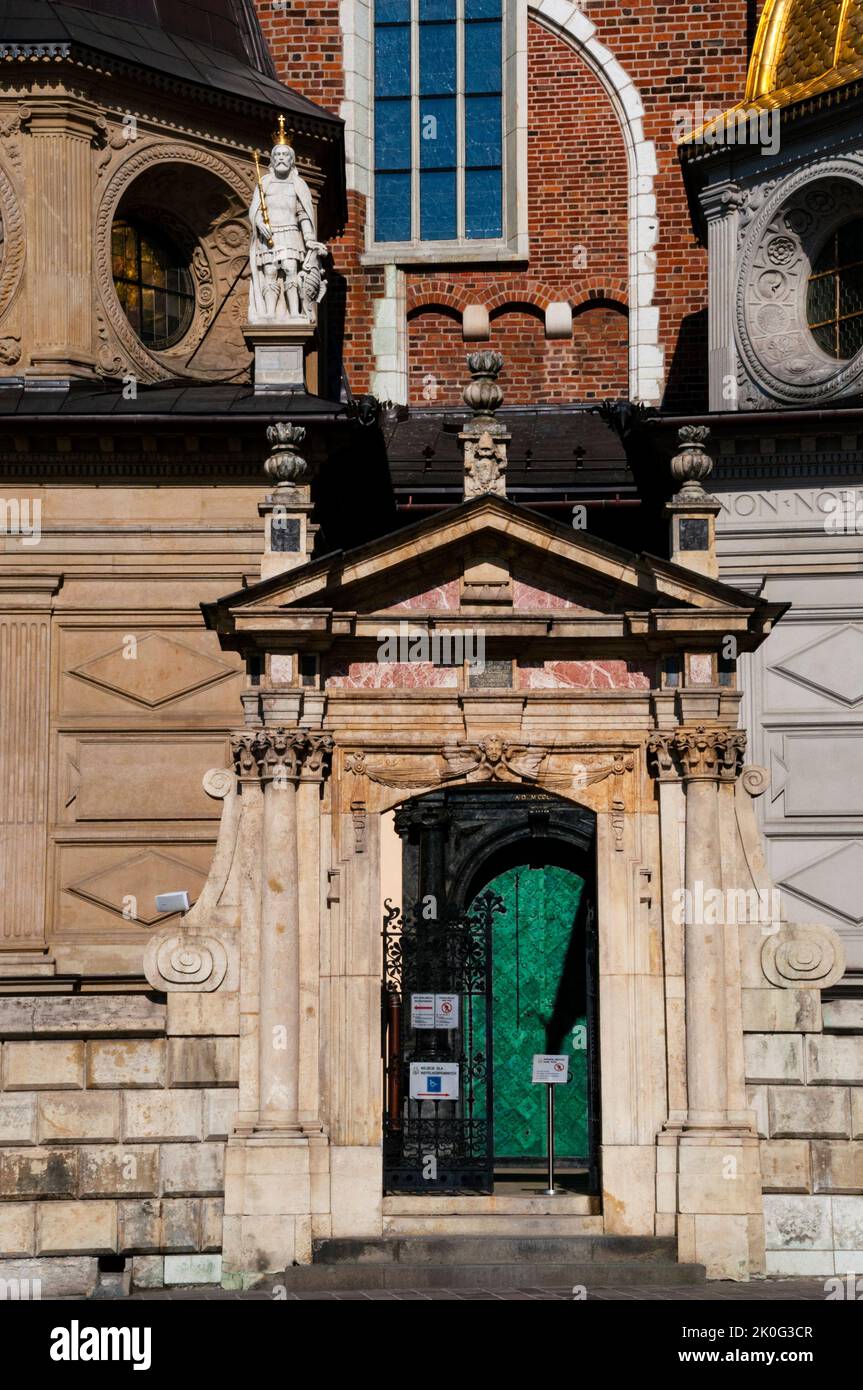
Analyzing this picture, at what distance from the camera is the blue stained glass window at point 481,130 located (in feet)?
99.5

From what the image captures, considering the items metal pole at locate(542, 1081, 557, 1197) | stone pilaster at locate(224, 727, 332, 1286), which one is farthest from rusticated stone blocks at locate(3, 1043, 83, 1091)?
metal pole at locate(542, 1081, 557, 1197)

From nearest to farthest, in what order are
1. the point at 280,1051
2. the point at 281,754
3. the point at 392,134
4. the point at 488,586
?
the point at 280,1051
the point at 281,754
the point at 488,586
the point at 392,134

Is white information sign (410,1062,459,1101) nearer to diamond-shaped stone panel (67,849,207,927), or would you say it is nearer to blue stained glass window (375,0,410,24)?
diamond-shaped stone panel (67,849,207,927)

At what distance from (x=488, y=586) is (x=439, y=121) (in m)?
12.5

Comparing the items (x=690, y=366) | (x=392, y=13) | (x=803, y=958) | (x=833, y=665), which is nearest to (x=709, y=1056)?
(x=803, y=958)

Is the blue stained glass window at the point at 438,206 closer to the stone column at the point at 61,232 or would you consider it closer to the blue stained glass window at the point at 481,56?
the blue stained glass window at the point at 481,56

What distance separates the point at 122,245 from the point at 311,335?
8.69 feet

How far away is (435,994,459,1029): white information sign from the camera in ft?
61.9

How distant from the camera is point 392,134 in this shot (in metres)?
30.4

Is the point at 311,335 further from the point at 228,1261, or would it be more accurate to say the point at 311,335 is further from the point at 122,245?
the point at 228,1261

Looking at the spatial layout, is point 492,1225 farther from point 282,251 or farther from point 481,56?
point 481,56

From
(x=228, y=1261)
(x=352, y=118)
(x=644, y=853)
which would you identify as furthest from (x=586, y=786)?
(x=352, y=118)

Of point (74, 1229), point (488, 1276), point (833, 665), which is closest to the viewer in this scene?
point (488, 1276)

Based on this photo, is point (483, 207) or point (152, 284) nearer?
point (152, 284)
